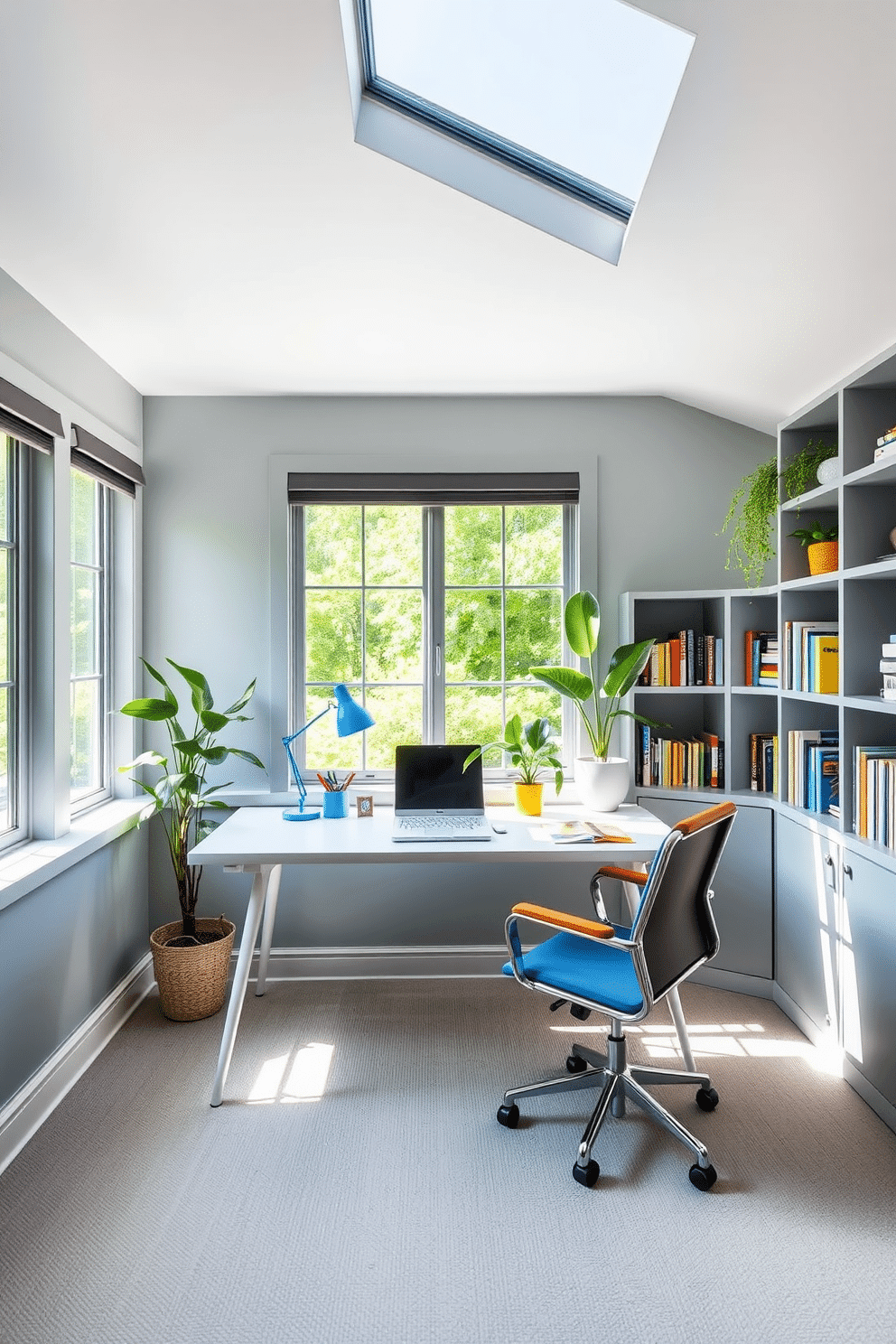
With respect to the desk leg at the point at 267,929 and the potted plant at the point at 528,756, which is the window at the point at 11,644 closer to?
the desk leg at the point at 267,929

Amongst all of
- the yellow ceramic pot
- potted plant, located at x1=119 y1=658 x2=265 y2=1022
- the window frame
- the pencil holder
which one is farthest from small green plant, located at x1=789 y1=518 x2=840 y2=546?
the window frame

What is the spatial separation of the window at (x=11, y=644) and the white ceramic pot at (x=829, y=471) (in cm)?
279

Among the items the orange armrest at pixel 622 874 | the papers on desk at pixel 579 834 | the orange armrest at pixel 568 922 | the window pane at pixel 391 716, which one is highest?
the window pane at pixel 391 716

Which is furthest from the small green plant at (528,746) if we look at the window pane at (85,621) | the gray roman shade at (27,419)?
the gray roman shade at (27,419)

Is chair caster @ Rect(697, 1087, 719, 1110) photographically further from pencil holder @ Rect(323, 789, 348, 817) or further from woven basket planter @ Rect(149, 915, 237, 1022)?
woven basket planter @ Rect(149, 915, 237, 1022)

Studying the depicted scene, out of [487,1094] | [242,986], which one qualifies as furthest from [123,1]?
[487,1094]

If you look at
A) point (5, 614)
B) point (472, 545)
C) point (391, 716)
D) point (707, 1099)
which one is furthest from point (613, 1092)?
point (5, 614)

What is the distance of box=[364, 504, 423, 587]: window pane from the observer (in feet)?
12.5

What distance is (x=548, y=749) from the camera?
3.75m

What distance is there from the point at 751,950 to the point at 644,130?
9.67 feet

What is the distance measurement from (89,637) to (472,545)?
170 cm

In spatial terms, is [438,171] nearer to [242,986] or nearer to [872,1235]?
[242,986]

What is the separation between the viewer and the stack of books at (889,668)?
8.45ft

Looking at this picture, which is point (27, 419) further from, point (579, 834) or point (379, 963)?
point (379, 963)
